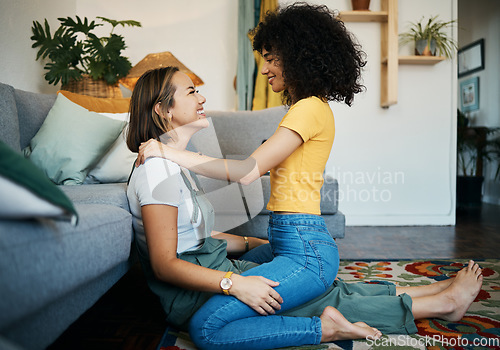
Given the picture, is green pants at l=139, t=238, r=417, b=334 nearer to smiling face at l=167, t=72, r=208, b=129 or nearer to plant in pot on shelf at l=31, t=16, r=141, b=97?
smiling face at l=167, t=72, r=208, b=129

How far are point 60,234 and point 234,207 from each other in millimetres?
1382

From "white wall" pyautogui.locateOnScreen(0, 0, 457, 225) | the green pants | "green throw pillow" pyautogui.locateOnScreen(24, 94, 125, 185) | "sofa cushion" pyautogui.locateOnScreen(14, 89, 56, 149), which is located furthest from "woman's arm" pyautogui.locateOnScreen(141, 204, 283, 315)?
"white wall" pyautogui.locateOnScreen(0, 0, 457, 225)

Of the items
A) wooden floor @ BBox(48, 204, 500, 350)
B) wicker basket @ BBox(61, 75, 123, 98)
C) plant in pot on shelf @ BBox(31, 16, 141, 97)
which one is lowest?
wooden floor @ BBox(48, 204, 500, 350)

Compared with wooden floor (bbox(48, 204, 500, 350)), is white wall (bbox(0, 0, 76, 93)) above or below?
above

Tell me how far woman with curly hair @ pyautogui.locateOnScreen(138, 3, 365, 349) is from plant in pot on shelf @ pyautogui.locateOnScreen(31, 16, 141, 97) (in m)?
1.98

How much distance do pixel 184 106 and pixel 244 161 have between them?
344mm

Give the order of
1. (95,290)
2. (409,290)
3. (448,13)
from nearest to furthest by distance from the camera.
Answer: (95,290) → (409,290) → (448,13)

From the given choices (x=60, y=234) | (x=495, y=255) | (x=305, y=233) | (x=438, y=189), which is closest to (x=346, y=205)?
(x=438, y=189)

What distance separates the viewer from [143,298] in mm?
1631

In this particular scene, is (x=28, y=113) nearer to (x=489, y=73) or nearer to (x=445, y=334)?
(x=445, y=334)

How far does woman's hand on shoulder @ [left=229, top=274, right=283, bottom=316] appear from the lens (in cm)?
104

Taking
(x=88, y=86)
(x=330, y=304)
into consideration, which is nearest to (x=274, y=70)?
(x=330, y=304)

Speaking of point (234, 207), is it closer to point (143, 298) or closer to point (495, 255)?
point (143, 298)

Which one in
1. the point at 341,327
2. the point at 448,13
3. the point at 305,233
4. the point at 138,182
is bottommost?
the point at 341,327
